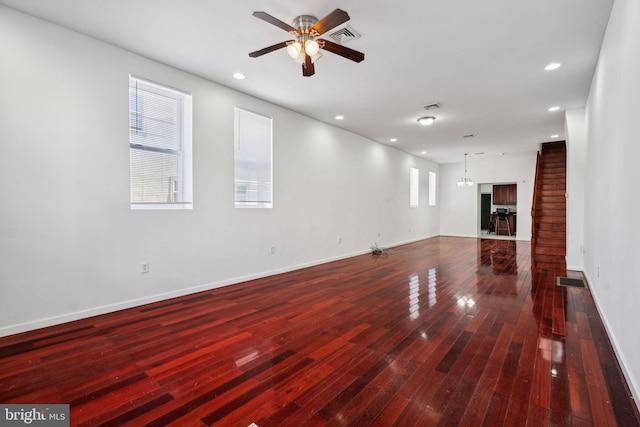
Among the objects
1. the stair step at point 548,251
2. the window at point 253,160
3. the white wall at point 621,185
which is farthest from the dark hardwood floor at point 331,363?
the stair step at point 548,251

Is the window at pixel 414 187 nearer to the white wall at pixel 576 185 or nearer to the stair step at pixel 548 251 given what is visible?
the stair step at pixel 548 251

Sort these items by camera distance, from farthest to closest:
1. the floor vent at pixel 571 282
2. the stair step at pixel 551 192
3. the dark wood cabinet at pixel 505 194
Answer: the dark wood cabinet at pixel 505 194 → the stair step at pixel 551 192 → the floor vent at pixel 571 282

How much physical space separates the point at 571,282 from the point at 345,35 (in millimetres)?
4905

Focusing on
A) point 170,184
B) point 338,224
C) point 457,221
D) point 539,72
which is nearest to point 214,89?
point 170,184

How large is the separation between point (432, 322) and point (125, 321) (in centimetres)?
315

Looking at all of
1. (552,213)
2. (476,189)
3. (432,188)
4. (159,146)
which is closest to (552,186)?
(552,213)

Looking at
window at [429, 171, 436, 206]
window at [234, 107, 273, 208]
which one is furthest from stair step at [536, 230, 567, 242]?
window at [234, 107, 273, 208]

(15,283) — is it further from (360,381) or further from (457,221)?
(457,221)

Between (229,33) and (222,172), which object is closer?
(229,33)

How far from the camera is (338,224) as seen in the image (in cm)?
651

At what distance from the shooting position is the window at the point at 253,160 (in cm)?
451

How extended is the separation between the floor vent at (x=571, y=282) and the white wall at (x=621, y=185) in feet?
4.44

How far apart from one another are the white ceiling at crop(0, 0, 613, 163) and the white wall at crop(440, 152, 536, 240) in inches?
199

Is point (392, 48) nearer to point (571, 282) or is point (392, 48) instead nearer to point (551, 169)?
point (571, 282)
